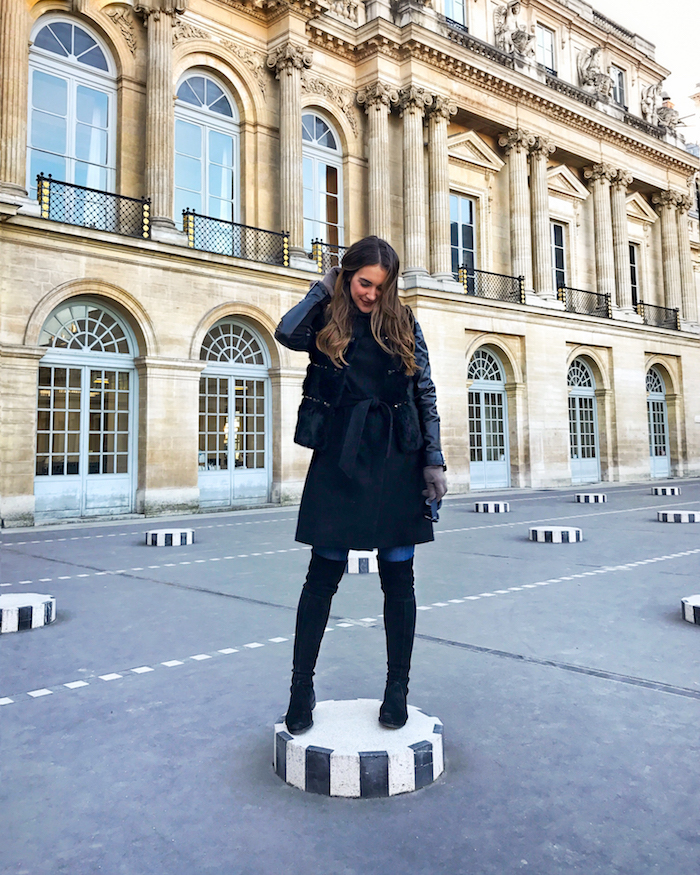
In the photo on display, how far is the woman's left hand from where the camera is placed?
2.91 m

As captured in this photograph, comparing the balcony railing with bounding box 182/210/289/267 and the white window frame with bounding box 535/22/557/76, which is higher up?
the white window frame with bounding box 535/22/557/76

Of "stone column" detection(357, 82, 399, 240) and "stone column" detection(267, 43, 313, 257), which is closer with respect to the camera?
"stone column" detection(267, 43, 313, 257)

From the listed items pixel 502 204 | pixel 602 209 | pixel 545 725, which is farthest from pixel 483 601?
pixel 602 209

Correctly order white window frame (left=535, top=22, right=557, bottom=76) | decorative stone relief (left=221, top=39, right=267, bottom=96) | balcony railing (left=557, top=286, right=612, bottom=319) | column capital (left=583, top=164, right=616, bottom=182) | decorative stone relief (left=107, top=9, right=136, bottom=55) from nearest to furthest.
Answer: decorative stone relief (left=107, top=9, right=136, bottom=55) → decorative stone relief (left=221, top=39, right=267, bottom=96) → balcony railing (left=557, top=286, right=612, bottom=319) → white window frame (left=535, top=22, right=557, bottom=76) → column capital (left=583, top=164, right=616, bottom=182)

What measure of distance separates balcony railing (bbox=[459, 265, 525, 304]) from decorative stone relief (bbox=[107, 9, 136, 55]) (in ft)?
41.0

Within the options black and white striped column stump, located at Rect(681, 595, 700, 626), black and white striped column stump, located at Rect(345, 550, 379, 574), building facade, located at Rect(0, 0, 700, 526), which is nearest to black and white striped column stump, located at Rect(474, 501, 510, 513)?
building facade, located at Rect(0, 0, 700, 526)

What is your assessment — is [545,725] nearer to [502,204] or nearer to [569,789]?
[569,789]

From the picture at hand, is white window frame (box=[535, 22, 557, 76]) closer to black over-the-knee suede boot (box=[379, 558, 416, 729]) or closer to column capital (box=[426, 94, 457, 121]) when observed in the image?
column capital (box=[426, 94, 457, 121])

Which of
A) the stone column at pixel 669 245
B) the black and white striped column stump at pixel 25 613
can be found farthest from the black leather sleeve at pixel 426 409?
the stone column at pixel 669 245

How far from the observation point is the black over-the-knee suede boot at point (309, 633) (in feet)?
9.47

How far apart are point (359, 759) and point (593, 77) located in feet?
109

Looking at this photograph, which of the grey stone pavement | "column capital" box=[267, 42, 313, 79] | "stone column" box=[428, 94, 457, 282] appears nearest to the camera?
the grey stone pavement

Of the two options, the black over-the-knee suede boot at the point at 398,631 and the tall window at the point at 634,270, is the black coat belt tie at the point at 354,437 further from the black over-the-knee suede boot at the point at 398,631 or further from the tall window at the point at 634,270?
the tall window at the point at 634,270

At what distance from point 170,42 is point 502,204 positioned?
13.6m
